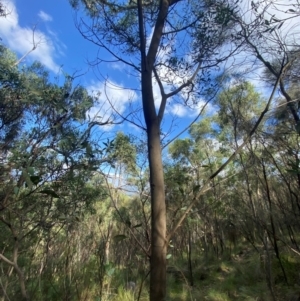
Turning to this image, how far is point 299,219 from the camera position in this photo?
4.41 m

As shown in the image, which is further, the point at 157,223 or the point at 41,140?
the point at 41,140

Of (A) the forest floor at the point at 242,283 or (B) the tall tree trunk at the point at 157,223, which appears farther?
(A) the forest floor at the point at 242,283

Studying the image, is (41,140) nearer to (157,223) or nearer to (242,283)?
(157,223)

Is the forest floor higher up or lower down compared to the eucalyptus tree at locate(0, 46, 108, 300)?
lower down

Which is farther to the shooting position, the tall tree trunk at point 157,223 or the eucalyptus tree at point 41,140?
the eucalyptus tree at point 41,140

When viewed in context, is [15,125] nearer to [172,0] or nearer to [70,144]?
[70,144]

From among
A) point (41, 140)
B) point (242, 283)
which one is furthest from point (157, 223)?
point (242, 283)

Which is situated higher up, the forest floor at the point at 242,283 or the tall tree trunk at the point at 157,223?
the tall tree trunk at the point at 157,223

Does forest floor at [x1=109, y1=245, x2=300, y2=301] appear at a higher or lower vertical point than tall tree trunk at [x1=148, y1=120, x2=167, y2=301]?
lower

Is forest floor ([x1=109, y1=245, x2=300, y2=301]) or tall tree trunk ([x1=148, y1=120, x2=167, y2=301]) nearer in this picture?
tall tree trunk ([x1=148, y1=120, x2=167, y2=301])

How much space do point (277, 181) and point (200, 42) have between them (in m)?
4.05

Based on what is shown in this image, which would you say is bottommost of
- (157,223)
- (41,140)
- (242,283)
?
(242,283)

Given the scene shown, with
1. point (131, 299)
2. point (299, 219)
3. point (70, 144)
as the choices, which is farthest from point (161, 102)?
point (299, 219)

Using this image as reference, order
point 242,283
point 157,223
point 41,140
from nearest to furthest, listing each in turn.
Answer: point 157,223, point 41,140, point 242,283
